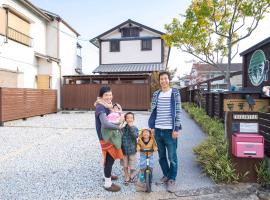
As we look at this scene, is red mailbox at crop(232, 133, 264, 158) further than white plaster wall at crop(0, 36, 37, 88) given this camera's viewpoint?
No

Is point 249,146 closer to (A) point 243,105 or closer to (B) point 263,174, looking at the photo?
(B) point 263,174

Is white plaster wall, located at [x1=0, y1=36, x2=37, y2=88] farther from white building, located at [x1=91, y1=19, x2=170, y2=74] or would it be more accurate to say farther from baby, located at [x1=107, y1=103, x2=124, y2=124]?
baby, located at [x1=107, y1=103, x2=124, y2=124]

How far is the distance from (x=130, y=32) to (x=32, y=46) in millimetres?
10931

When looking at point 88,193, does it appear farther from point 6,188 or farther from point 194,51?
point 194,51

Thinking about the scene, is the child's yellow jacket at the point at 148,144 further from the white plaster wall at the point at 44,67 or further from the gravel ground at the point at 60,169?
the white plaster wall at the point at 44,67

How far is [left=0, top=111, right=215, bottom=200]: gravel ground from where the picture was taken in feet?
12.5

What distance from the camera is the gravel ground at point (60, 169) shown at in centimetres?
380

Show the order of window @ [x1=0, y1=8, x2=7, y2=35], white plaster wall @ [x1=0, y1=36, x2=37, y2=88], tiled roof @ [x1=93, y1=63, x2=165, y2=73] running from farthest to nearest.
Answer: tiled roof @ [x1=93, y1=63, x2=165, y2=73] < white plaster wall @ [x1=0, y1=36, x2=37, y2=88] < window @ [x1=0, y1=8, x2=7, y2=35]

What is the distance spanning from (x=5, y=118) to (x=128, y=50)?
15.4 m

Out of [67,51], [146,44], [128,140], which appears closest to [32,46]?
[67,51]

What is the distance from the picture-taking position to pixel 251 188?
12.6ft

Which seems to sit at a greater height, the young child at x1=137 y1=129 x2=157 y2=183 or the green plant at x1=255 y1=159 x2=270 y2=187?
the young child at x1=137 y1=129 x2=157 y2=183

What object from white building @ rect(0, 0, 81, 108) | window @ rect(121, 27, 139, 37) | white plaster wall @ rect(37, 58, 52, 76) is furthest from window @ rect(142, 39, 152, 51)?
white plaster wall @ rect(37, 58, 52, 76)

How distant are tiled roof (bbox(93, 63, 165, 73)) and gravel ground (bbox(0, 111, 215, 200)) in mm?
14348
